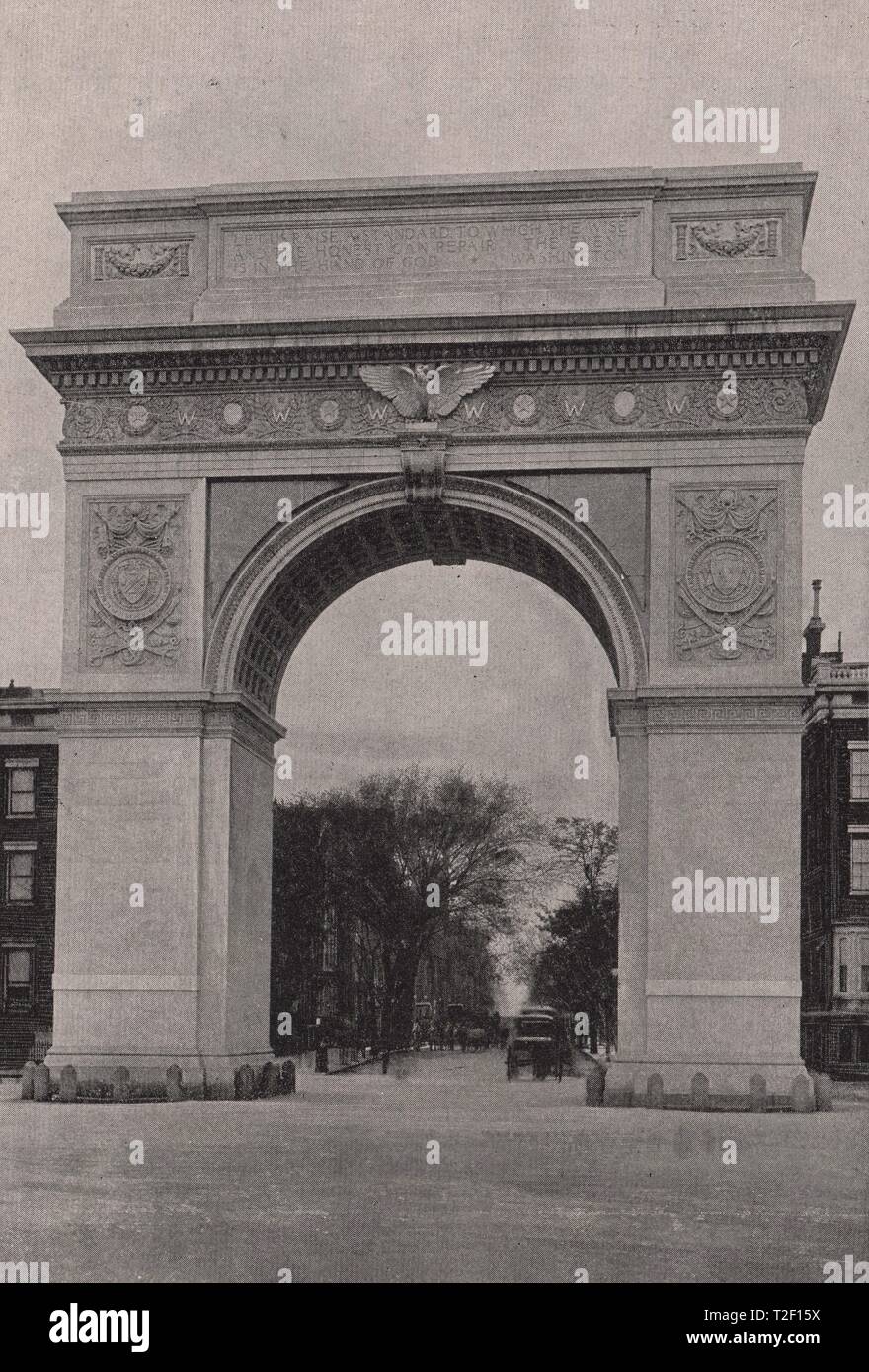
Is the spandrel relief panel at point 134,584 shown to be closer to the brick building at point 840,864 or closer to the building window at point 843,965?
the brick building at point 840,864

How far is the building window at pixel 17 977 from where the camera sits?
143 feet

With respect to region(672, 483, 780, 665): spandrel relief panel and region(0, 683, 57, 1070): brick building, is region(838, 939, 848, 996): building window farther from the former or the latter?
region(672, 483, 780, 665): spandrel relief panel

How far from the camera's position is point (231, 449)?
90.3 ft

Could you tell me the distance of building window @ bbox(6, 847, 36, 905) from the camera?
145ft

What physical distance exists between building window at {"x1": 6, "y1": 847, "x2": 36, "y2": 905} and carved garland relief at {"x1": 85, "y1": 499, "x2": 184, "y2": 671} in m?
18.0

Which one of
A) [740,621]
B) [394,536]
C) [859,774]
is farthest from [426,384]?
[859,774]

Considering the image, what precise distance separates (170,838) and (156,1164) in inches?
373

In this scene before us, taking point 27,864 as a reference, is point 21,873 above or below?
below

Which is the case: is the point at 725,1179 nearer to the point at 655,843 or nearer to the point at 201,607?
the point at 655,843

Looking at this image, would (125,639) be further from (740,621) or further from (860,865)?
(860,865)

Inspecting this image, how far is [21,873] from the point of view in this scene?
44.2 meters

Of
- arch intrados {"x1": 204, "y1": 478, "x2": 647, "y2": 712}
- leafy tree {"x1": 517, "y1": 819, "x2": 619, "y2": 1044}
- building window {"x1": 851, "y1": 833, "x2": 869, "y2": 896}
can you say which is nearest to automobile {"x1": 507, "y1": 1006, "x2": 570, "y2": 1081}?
leafy tree {"x1": 517, "y1": 819, "x2": 619, "y2": 1044}

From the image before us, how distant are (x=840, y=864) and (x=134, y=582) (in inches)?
952

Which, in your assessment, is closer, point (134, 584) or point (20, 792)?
point (134, 584)
